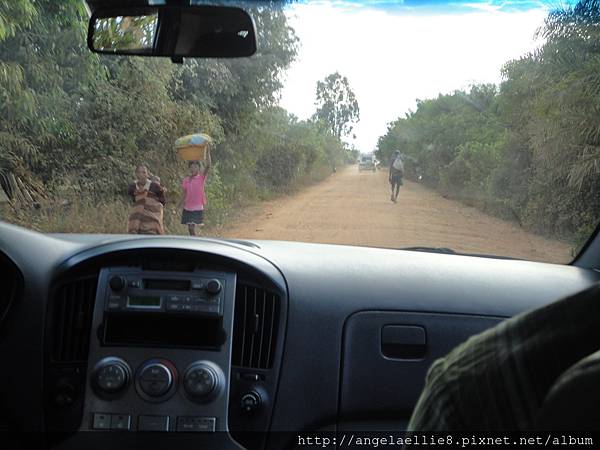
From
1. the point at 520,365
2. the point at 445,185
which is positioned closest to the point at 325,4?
the point at 445,185

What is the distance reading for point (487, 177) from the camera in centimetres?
487

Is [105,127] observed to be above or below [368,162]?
above

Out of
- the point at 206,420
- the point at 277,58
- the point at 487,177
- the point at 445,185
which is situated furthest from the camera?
the point at 277,58

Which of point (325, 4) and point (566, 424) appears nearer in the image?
point (566, 424)

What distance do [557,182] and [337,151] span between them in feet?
8.63

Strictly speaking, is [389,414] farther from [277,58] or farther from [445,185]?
[277,58]

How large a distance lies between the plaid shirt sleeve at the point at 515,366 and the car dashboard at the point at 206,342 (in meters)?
2.18

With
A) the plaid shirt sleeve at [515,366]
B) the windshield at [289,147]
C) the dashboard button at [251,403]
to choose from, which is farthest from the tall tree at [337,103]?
the plaid shirt sleeve at [515,366]

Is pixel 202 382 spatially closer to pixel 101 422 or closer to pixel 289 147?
pixel 101 422

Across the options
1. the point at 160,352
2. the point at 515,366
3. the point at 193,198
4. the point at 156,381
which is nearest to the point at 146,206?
the point at 193,198

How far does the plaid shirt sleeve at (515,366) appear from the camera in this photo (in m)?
0.94

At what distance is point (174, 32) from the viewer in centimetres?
345

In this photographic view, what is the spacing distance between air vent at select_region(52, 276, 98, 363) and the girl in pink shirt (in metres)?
1.45

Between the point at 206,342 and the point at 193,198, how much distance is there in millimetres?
2104
